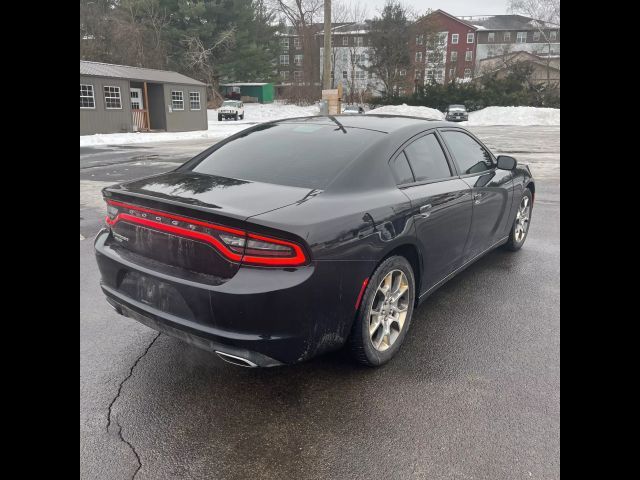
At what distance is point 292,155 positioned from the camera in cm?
330

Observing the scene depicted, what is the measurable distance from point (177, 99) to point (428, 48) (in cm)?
3307

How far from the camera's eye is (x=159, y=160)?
46.4 feet

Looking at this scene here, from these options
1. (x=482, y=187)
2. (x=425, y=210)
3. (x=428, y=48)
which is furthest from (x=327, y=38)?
(x=428, y=48)

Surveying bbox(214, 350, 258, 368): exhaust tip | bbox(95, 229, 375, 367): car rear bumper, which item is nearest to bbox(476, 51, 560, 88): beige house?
bbox(95, 229, 375, 367): car rear bumper

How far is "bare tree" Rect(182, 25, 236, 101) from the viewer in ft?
149

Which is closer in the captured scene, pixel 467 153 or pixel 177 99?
pixel 467 153

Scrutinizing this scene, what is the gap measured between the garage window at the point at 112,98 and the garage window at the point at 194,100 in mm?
5149

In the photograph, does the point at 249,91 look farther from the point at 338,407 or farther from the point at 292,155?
the point at 338,407

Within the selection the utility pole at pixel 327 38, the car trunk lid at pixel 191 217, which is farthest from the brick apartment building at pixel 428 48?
the car trunk lid at pixel 191 217

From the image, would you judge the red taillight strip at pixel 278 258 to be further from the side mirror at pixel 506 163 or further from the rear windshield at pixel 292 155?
the side mirror at pixel 506 163
